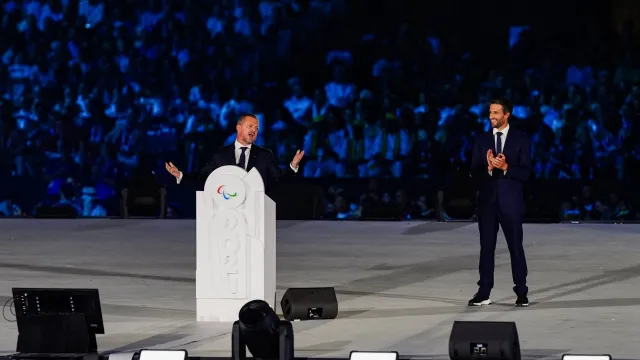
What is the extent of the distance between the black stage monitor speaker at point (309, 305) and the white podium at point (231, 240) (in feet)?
0.62

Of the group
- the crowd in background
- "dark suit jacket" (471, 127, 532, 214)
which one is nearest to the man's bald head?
"dark suit jacket" (471, 127, 532, 214)

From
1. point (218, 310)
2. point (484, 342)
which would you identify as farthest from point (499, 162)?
point (484, 342)

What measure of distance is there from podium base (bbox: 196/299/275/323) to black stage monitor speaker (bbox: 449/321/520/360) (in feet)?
6.89

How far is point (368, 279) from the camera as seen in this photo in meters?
10.0

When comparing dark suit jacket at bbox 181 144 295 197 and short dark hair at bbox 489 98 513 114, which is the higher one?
short dark hair at bbox 489 98 513 114

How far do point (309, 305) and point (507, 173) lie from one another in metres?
1.68

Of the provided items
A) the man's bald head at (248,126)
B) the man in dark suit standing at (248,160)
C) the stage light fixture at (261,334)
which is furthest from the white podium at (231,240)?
the stage light fixture at (261,334)

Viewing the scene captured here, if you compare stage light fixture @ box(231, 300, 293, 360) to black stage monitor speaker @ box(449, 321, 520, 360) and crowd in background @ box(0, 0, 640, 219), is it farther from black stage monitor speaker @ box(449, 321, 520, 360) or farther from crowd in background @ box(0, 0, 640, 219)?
crowd in background @ box(0, 0, 640, 219)

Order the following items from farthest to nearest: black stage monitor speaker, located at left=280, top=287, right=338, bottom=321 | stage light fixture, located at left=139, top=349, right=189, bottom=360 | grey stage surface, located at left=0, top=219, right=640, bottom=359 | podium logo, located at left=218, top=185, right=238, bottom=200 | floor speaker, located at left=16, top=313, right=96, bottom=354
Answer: black stage monitor speaker, located at left=280, top=287, right=338, bottom=321 → podium logo, located at left=218, top=185, right=238, bottom=200 → grey stage surface, located at left=0, top=219, right=640, bottom=359 → floor speaker, located at left=16, top=313, right=96, bottom=354 → stage light fixture, located at left=139, top=349, right=189, bottom=360

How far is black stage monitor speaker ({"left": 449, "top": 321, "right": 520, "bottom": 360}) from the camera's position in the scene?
5.64 m

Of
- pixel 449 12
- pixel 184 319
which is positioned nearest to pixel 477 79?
pixel 449 12

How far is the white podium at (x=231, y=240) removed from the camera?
24.7 feet

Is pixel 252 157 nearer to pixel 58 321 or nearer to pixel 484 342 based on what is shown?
pixel 58 321

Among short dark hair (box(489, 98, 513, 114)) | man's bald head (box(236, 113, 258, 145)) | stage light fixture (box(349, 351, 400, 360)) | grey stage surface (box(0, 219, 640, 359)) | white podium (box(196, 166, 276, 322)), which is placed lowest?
grey stage surface (box(0, 219, 640, 359))
